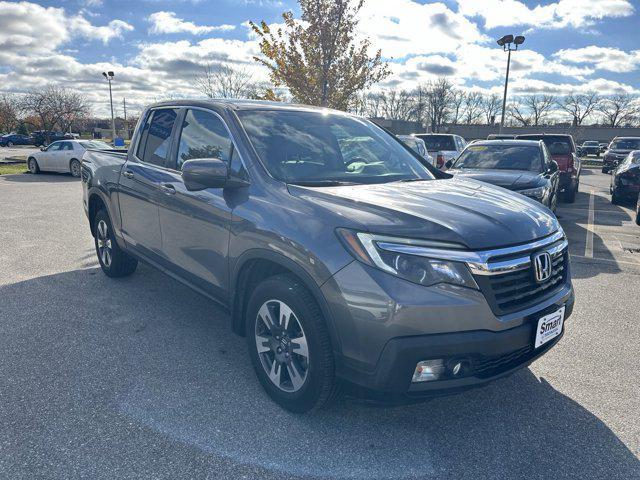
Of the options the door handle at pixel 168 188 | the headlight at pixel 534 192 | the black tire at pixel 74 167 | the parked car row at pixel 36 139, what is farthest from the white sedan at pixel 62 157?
the parked car row at pixel 36 139

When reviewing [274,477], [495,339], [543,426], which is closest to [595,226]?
[543,426]

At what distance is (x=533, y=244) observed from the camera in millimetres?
2580

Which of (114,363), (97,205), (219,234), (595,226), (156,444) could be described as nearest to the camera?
A: (156,444)

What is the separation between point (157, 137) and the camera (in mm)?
4242

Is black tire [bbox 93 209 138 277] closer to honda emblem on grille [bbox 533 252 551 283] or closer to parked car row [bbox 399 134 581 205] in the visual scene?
honda emblem on grille [bbox 533 252 551 283]

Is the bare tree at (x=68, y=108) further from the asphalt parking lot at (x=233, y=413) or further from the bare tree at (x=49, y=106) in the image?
the asphalt parking lot at (x=233, y=413)

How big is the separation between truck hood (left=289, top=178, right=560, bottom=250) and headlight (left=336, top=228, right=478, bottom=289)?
5 cm

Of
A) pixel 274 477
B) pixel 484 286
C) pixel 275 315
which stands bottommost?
pixel 274 477

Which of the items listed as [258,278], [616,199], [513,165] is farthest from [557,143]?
[258,278]

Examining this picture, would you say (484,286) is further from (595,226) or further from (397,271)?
(595,226)

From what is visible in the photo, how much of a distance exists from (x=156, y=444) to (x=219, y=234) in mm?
1353

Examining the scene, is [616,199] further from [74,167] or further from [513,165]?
[74,167]

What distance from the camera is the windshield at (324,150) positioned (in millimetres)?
3117

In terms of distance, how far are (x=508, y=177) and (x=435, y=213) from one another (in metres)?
5.72
